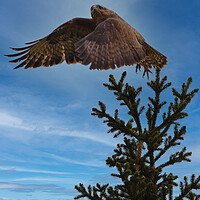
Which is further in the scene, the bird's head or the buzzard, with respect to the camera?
the bird's head

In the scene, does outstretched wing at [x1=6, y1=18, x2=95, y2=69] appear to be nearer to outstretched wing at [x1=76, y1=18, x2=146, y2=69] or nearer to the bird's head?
the bird's head

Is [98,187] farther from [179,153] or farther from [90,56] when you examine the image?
[90,56]

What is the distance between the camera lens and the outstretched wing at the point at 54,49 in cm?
759

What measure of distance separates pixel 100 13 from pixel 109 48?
7.07 ft

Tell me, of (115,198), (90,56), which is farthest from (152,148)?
(90,56)

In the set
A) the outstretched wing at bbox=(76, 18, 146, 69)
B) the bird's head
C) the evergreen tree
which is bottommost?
the evergreen tree

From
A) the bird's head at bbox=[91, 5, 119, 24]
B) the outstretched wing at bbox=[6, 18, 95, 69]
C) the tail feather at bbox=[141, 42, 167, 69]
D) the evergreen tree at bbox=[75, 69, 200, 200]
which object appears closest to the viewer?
the evergreen tree at bbox=[75, 69, 200, 200]

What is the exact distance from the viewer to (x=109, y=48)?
15.4 ft

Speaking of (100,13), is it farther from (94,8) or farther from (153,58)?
(153,58)

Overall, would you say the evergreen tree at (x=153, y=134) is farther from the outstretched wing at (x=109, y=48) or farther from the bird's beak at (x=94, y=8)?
the bird's beak at (x=94, y=8)

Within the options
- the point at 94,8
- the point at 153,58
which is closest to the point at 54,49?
the point at 94,8

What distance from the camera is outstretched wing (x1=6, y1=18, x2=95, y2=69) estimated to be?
759 cm

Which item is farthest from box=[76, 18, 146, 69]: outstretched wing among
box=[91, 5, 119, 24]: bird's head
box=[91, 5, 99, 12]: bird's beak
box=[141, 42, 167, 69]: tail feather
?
box=[141, 42, 167, 69]: tail feather

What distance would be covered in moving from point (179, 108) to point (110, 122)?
4.52 feet
